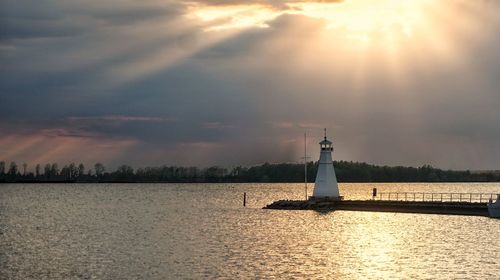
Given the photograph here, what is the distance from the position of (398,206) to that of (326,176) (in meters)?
9.70

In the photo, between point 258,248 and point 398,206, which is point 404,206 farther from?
point 258,248

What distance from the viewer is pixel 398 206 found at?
3703 inches

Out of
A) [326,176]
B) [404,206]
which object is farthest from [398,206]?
[326,176]

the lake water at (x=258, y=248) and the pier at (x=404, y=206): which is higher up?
the pier at (x=404, y=206)

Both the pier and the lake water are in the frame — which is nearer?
the lake water

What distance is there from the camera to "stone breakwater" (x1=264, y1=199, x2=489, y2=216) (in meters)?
86.1

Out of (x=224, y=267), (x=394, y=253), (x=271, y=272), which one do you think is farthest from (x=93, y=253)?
(x=394, y=253)

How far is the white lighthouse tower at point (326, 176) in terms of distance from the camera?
92562 millimetres

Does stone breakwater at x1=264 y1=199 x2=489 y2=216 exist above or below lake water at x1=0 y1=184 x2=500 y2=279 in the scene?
above

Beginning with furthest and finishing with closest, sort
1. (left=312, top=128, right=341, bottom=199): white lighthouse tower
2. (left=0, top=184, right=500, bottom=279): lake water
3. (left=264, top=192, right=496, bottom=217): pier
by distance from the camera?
(left=312, top=128, right=341, bottom=199): white lighthouse tower < (left=264, top=192, right=496, bottom=217): pier < (left=0, top=184, right=500, bottom=279): lake water

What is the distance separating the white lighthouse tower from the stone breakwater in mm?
913

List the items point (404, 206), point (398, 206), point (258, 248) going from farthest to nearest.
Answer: point (398, 206)
point (404, 206)
point (258, 248)

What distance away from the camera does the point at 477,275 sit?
4594 cm

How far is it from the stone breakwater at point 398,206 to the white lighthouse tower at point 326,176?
91 cm
